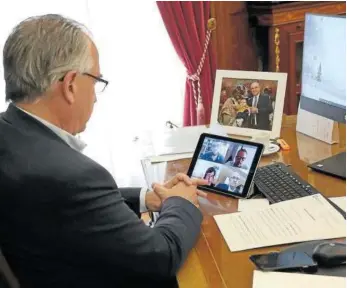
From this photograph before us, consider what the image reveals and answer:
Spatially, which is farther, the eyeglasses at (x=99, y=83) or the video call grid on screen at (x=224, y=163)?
the video call grid on screen at (x=224, y=163)

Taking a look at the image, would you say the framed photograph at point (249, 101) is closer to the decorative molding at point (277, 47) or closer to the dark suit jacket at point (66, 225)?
the dark suit jacket at point (66, 225)

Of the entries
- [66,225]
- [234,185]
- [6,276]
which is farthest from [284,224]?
[6,276]

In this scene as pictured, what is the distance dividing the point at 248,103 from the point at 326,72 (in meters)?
0.28

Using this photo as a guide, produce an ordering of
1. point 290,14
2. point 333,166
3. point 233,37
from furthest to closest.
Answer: point 233,37
point 290,14
point 333,166

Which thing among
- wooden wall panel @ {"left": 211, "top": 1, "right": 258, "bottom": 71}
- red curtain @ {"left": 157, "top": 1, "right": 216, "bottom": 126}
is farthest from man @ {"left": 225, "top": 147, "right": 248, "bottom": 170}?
wooden wall panel @ {"left": 211, "top": 1, "right": 258, "bottom": 71}

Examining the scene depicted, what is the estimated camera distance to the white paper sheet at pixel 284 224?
123 centimetres

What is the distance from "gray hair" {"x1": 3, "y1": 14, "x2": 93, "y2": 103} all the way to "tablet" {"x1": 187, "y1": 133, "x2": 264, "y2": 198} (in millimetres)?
507

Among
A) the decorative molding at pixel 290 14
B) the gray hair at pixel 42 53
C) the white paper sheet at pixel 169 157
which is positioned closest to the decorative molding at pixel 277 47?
the decorative molding at pixel 290 14

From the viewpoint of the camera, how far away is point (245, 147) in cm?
154

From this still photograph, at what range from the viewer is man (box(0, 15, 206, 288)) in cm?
112

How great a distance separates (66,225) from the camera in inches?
43.9

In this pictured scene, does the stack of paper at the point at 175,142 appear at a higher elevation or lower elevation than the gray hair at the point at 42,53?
lower

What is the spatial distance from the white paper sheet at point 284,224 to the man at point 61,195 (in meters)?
0.10

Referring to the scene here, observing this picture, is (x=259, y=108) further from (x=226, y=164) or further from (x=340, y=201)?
(x=340, y=201)
